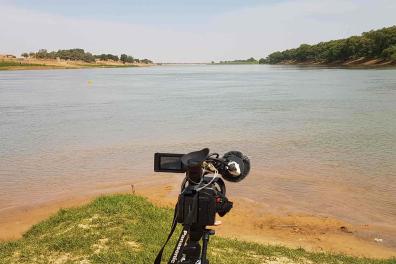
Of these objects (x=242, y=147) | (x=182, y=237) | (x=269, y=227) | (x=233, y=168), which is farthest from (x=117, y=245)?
(x=242, y=147)

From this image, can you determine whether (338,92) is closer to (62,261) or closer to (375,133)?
(375,133)

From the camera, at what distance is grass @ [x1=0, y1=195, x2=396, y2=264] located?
7.48 metres

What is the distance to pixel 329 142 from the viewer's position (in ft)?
72.5

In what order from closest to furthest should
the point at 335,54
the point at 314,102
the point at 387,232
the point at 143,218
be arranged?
the point at 143,218
the point at 387,232
the point at 314,102
the point at 335,54

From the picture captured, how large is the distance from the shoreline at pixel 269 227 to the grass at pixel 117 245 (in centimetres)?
159

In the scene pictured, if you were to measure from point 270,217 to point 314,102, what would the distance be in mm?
30989

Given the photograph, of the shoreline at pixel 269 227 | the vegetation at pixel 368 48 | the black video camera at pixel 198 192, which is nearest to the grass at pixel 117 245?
the shoreline at pixel 269 227

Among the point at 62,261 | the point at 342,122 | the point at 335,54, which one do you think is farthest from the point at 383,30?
the point at 62,261

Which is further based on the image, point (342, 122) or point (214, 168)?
point (342, 122)

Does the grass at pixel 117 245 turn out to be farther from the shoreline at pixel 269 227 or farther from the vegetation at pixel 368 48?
the vegetation at pixel 368 48

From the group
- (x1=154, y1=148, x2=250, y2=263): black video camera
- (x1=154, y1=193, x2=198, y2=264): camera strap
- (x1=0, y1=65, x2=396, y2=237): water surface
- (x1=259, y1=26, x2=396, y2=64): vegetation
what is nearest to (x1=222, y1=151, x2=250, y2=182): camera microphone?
(x1=154, y1=148, x2=250, y2=263): black video camera

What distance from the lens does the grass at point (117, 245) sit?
24.5ft

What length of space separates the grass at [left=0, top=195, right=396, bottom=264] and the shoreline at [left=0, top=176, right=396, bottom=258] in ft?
5.22

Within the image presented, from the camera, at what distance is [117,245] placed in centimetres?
790
